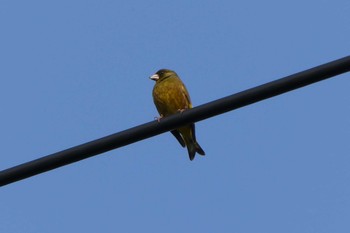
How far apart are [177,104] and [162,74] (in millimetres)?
1094

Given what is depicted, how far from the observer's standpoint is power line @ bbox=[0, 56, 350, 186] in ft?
13.4

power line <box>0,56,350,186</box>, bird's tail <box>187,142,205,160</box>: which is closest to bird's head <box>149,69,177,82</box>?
bird's tail <box>187,142,205,160</box>

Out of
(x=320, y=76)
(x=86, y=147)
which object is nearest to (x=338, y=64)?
(x=320, y=76)

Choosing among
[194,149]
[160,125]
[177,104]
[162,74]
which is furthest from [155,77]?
[160,125]

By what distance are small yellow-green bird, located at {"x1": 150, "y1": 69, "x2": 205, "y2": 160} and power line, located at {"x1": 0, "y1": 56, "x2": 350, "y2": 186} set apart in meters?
4.14

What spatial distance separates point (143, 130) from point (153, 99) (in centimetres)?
444

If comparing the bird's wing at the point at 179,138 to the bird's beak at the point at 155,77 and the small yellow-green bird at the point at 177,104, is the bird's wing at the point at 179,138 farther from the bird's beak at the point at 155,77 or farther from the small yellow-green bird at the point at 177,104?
the bird's beak at the point at 155,77

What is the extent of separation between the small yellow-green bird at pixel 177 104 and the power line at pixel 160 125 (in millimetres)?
4136

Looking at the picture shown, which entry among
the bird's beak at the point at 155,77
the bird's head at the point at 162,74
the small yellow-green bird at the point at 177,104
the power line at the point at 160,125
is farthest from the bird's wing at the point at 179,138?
the power line at the point at 160,125

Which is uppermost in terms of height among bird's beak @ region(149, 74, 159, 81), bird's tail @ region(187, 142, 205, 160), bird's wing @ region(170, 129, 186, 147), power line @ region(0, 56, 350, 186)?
bird's beak @ region(149, 74, 159, 81)

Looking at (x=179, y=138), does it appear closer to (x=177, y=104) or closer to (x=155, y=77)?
(x=177, y=104)

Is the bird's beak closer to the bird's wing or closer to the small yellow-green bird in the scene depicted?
the small yellow-green bird

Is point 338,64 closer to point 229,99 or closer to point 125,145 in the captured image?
point 229,99

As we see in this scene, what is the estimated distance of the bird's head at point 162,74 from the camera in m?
9.45
